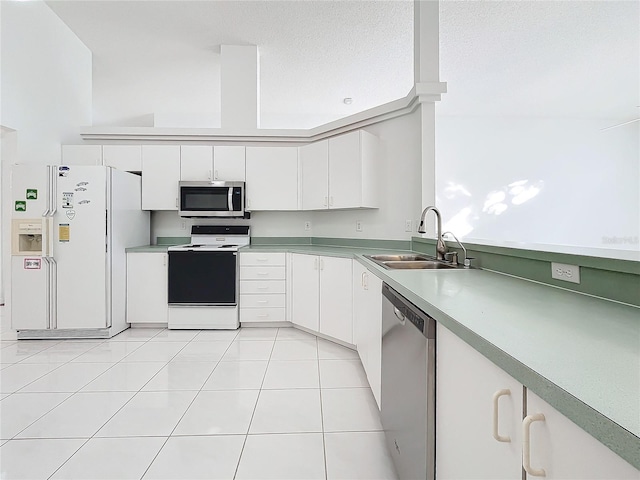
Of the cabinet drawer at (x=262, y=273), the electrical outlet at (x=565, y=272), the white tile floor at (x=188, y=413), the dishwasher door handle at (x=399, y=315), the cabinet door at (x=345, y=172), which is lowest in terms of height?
the white tile floor at (x=188, y=413)

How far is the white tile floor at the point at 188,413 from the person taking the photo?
155cm

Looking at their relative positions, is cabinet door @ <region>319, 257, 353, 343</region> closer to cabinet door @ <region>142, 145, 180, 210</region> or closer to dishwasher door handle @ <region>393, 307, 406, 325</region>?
dishwasher door handle @ <region>393, 307, 406, 325</region>

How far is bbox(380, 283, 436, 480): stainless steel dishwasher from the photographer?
1.06m

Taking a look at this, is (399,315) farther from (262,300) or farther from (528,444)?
(262,300)

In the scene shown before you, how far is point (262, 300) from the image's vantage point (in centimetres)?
367

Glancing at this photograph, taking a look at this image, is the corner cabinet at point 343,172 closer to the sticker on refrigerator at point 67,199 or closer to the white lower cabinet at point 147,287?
the white lower cabinet at point 147,287

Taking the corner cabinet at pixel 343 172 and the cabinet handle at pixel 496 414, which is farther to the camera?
the corner cabinet at pixel 343 172

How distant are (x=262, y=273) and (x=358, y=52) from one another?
290 centimetres

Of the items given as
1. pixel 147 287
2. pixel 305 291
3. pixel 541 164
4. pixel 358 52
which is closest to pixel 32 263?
pixel 147 287

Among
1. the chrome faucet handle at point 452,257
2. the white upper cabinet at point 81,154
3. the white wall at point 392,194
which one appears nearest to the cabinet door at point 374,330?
the chrome faucet handle at point 452,257

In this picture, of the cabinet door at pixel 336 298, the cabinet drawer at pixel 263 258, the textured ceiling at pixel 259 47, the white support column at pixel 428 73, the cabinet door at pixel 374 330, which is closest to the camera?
the cabinet door at pixel 374 330

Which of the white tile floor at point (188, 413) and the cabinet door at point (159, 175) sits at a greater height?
the cabinet door at point (159, 175)

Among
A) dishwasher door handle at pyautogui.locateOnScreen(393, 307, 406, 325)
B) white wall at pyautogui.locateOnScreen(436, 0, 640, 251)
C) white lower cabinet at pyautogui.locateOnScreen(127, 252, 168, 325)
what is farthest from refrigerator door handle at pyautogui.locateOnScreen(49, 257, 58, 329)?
white wall at pyautogui.locateOnScreen(436, 0, 640, 251)

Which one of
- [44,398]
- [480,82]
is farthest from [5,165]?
[480,82]
